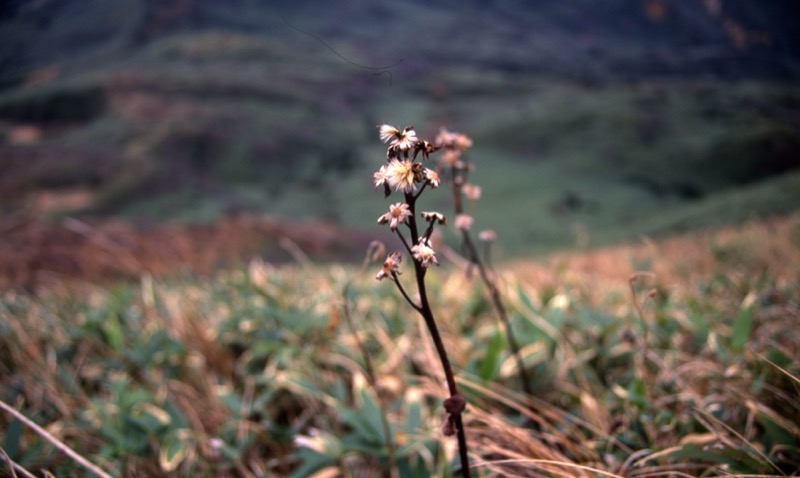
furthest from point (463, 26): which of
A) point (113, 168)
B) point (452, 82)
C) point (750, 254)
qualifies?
point (750, 254)

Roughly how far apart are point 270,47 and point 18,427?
67134 mm

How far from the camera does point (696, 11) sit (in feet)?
358

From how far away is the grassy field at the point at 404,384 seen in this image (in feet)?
4.09

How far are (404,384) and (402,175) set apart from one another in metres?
1.35

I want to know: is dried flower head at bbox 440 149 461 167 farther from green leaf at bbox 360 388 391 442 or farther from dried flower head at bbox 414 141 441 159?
green leaf at bbox 360 388 391 442

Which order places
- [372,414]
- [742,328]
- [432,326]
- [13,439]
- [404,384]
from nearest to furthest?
[432,326] < [13,439] < [372,414] < [742,328] < [404,384]

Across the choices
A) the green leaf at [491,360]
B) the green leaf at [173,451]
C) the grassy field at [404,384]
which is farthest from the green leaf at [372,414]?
the green leaf at [173,451]

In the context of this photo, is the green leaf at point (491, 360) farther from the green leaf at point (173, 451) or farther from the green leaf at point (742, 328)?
the green leaf at point (173, 451)

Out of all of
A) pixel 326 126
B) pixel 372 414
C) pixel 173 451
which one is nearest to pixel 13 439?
pixel 173 451

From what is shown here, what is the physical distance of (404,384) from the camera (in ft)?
6.10

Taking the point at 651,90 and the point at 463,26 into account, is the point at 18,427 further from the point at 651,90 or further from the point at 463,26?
the point at 463,26

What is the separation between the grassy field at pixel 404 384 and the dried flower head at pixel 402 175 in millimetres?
393

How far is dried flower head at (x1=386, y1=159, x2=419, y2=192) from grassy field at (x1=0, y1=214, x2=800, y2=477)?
1.29 feet

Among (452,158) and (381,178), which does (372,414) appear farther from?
(381,178)
